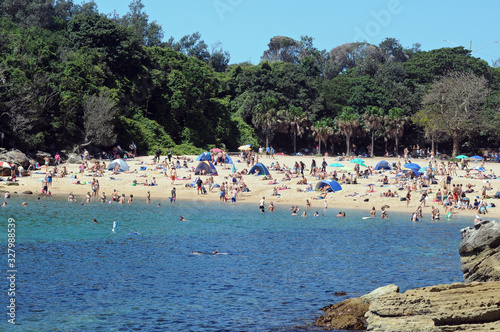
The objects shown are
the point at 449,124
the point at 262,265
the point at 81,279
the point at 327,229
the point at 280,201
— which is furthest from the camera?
the point at 449,124

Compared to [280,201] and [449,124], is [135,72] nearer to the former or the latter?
[280,201]

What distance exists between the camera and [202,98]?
2950 inches

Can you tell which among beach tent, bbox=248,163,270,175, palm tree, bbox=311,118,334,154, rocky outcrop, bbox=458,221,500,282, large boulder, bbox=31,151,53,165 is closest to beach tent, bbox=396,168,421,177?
beach tent, bbox=248,163,270,175

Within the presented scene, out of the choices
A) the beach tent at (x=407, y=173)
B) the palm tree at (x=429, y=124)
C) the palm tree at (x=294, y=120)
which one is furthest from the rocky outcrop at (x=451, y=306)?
the palm tree at (x=294, y=120)

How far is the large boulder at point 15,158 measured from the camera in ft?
154

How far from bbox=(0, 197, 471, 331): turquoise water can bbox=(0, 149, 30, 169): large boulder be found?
8.91 m

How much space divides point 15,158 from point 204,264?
2950cm

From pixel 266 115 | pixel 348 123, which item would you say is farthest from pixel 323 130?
pixel 266 115

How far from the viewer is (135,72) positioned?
69.4m

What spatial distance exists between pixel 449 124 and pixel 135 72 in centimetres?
3815

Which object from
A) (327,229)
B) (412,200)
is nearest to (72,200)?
(327,229)

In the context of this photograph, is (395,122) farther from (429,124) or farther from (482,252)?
(482,252)

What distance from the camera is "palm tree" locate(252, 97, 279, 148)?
73062 millimetres

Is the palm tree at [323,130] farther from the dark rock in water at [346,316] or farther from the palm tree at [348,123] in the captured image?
the dark rock in water at [346,316]
